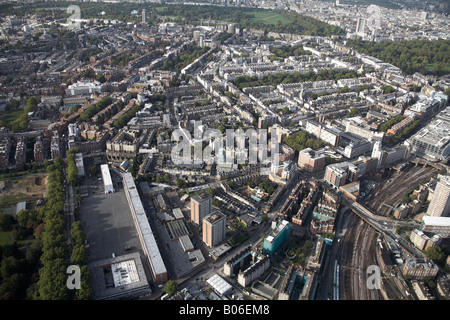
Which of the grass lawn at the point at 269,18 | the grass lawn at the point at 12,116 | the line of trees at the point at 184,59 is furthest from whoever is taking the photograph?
the grass lawn at the point at 269,18

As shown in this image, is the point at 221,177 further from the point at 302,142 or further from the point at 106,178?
the point at 302,142

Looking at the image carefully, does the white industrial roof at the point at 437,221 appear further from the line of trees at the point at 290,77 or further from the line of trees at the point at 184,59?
the line of trees at the point at 184,59

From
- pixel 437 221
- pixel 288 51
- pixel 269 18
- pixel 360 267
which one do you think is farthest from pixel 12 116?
pixel 269 18

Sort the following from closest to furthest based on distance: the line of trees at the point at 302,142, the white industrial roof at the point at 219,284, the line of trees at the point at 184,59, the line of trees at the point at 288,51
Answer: the white industrial roof at the point at 219,284 < the line of trees at the point at 302,142 < the line of trees at the point at 184,59 < the line of trees at the point at 288,51

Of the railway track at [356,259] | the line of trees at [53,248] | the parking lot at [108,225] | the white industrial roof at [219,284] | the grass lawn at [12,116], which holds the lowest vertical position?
the railway track at [356,259]

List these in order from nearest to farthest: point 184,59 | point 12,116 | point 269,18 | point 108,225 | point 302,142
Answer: point 108,225, point 302,142, point 12,116, point 184,59, point 269,18

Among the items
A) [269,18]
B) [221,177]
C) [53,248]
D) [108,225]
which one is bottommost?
[108,225]

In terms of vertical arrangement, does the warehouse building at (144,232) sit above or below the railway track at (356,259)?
above

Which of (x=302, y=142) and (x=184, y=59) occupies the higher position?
(x=184, y=59)

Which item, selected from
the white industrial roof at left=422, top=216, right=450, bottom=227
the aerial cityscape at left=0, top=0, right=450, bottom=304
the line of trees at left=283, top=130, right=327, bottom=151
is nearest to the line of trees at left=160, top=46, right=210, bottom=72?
the aerial cityscape at left=0, top=0, right=450, bottom=304

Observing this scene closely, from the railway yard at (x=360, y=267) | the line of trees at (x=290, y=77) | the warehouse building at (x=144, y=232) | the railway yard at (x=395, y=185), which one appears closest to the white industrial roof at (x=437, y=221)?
the railway yard at (x=395, y=185)
